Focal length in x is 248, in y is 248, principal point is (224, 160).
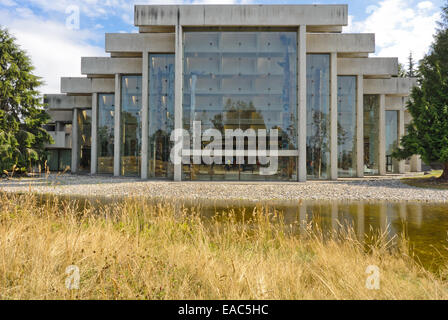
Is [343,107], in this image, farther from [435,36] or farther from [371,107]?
[435,36]

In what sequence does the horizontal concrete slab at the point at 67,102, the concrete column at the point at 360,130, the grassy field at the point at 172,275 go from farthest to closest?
the horizontal concrete slab at the point at 67,102, the concrete column at the point at 360,130, the grassy field at the point at 172,275

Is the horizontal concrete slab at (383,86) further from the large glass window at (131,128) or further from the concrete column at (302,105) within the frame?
the large glass window at (131,128)

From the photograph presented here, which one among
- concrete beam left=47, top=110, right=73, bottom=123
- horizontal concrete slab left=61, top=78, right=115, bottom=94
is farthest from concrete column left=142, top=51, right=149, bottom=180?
concrete beam left=47, top=110, right=73, bottom=123

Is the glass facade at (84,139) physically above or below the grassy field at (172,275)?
above

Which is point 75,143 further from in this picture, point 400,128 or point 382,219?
point 400,128

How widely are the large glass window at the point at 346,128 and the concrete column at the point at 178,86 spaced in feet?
45.6

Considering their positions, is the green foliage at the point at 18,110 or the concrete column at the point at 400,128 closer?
the green foliage at the point at 18,110

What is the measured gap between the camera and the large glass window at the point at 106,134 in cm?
2364

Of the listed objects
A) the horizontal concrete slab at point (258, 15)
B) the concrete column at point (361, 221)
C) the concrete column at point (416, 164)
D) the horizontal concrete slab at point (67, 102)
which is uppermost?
the horizontal concrete slab at point (258, 15)

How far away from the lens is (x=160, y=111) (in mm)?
20844

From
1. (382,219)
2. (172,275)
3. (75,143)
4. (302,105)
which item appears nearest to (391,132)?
(302,105)

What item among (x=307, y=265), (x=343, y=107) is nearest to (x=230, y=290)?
(x=307, y=265)

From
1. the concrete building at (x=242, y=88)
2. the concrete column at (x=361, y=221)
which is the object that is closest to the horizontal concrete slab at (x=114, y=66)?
the concrete building at (x=242, y=88)

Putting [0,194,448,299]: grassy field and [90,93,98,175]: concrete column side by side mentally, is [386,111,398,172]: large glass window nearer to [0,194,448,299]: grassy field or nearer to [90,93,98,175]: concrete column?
[0,194,448,299]: grassy field
